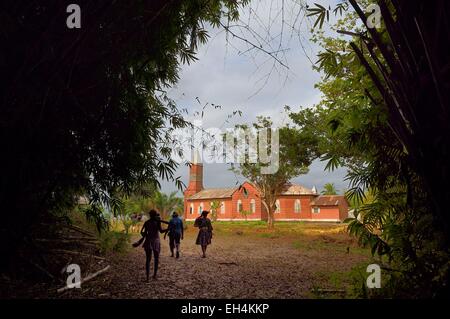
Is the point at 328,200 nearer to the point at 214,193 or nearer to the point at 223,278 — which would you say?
the point at 214,193

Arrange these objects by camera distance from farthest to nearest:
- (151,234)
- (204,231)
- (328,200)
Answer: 1. (328,200)
2. (204,231)
3. (151,234)

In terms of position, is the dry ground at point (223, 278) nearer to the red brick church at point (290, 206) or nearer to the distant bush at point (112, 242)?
the distant bush at point (112, 242)

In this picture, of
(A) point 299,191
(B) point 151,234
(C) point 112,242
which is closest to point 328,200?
(A) point 299,191

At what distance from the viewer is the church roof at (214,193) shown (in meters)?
38.3

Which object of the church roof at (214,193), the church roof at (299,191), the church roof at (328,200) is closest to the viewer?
the church roof at (328,200)

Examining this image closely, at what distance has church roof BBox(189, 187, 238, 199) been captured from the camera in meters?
38.3

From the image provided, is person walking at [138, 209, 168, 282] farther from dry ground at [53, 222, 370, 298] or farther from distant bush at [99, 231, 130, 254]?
distant bush at [99, 231, 130, 254]

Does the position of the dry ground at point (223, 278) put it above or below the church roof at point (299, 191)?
below

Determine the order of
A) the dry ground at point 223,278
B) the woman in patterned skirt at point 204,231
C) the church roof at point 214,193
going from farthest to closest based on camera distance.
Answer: the church roof at point 214,193 < the woman in patterned skirt at point 204,231 < the dry ground at point 223,278

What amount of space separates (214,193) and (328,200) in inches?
554

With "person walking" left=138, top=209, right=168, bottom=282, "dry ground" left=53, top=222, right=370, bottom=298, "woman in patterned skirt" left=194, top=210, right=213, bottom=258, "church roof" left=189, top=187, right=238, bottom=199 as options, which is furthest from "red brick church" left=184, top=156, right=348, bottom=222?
"person walking" left=138, top=209, right=168, bottom=282

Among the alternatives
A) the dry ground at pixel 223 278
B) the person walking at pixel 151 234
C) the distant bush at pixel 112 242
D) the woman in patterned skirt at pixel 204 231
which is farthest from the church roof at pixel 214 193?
the person walking at pixel 151 234

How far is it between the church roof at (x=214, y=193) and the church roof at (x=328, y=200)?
961 centimetres

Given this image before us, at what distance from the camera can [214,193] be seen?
40.1 metres
